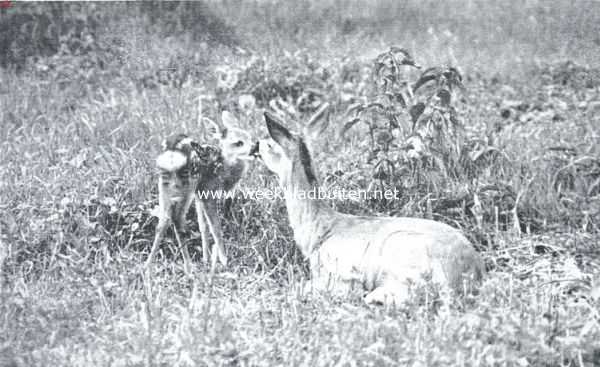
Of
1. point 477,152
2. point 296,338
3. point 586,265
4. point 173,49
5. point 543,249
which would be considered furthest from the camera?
point 173,49

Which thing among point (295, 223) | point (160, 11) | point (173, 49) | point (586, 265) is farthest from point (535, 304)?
point (160, 11)

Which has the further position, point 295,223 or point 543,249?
point 543,249

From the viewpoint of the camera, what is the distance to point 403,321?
12.4 ft

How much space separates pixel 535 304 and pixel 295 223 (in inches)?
64.1

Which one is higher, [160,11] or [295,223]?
[160,11]

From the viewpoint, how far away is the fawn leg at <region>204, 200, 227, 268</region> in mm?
4852

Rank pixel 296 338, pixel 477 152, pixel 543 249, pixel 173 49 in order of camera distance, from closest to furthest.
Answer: pixel 296 338 → pixel 543 249 → pixel 477 152 → pixel 173 49

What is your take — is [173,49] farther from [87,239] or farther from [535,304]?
[535,304]

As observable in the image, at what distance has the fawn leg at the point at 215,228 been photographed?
4.85m

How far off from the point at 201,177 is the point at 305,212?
0.70 metres

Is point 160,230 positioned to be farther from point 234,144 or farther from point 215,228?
point 234,144

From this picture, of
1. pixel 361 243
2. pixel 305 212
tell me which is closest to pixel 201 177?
pixel 305 212

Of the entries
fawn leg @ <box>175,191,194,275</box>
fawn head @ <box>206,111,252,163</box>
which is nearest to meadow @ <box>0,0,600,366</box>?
fawn leg @ <box>175,191,194,275</box>

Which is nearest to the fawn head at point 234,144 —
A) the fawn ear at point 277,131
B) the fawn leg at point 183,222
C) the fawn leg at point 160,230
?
the fawn ear at point 277,131
